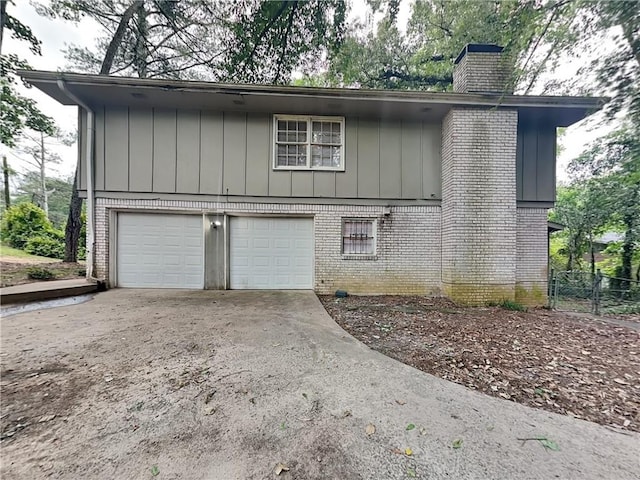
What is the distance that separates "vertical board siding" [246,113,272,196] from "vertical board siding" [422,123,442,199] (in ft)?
13.1

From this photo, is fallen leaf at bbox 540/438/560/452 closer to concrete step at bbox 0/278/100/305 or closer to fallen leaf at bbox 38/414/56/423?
fallen leaf at bbox 38/414/56/423

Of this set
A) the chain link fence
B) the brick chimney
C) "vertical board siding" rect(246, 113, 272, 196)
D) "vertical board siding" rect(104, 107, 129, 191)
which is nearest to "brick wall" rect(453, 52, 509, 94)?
the brick chimney

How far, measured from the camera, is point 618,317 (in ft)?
18.9

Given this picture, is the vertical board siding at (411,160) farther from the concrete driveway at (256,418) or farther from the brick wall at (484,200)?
the concrete driveway at (256,418)

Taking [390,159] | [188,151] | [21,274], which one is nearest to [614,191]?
[390,159]

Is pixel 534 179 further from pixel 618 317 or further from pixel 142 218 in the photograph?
pixel 142 218

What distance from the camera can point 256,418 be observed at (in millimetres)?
2066

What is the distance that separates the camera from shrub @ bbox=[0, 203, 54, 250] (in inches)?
470

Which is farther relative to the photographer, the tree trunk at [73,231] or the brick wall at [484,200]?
the tree trunk at [73,231]

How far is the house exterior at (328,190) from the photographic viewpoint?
20.5 feet

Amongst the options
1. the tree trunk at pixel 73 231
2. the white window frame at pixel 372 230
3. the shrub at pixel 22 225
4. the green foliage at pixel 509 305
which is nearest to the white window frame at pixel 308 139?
the white window frame at pixel 372 230

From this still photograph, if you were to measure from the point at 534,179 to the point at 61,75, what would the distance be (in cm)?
A: 1093

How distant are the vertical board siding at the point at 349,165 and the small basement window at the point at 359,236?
2.37 feet

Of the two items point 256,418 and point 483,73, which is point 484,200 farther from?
point 256,418
